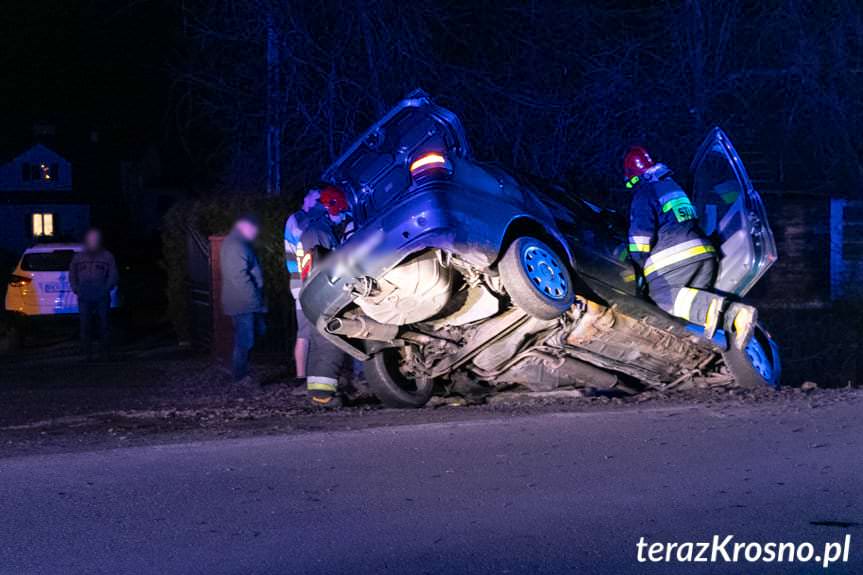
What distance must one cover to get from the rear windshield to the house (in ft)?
109

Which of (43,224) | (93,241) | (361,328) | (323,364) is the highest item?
(43,224)

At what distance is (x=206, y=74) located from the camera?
46.8 ft

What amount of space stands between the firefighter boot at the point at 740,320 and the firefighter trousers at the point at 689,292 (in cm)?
17

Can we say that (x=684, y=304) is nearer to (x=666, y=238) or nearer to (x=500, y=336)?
(x=666, y=238)

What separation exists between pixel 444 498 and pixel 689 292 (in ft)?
10.9

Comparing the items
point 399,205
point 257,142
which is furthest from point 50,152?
point 399,205

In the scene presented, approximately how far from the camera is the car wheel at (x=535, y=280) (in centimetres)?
715

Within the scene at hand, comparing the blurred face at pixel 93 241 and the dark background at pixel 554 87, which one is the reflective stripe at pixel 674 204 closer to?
the dark background at pixel 554 87

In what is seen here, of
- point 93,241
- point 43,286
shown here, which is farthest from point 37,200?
point 93,241

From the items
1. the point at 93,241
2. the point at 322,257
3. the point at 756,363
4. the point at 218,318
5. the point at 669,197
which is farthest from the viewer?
the point at 93,241

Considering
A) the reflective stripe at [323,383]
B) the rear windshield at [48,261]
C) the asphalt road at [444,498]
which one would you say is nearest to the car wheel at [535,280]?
the asphalt road at [444,498]

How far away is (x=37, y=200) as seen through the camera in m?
51.6

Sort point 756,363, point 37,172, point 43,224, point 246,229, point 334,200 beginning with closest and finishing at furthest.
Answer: point 334,200 → point 756,363 → point 246,229 → point 43,224 → point 37,172

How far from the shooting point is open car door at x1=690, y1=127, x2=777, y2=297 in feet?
28.0
